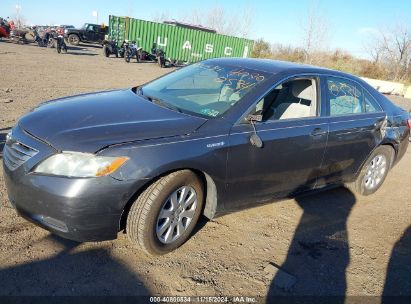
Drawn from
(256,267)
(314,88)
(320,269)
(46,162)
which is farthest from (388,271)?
(46,162)

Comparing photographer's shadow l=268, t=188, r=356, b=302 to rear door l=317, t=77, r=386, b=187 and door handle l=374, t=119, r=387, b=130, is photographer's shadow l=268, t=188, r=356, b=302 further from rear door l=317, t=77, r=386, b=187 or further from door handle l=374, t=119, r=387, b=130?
door handle l=374, t=119, r=387, b=130

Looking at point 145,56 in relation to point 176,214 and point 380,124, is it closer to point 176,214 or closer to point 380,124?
point 380,124

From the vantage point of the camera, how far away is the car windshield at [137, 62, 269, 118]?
370 cm

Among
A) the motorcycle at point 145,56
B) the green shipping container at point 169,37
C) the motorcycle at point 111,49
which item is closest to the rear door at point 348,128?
the motorcycle at point 145,56

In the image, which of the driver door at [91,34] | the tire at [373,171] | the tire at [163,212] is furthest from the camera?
the driver door at [91,34]

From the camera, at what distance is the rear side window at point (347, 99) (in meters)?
4.39

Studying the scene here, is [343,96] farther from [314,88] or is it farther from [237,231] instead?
[237,231]

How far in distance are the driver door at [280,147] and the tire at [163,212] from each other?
36 cm

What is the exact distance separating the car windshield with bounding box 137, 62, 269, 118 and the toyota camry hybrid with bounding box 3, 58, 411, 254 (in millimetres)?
16

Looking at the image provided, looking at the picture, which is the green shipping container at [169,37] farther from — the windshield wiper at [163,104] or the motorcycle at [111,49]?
the windshield wiper at [163,104]

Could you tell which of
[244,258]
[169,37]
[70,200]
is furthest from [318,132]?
[169,37]

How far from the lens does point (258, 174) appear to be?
3.68 m

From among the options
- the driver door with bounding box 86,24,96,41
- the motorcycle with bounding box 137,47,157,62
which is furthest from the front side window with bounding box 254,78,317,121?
the driver door with bounding box 86,24,96,41

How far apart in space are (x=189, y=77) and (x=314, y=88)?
1411 mm
